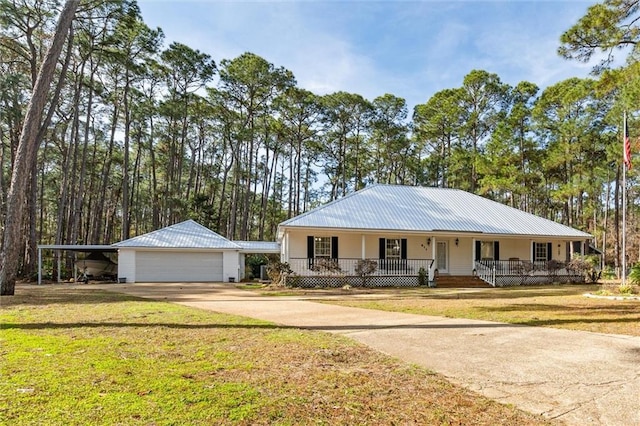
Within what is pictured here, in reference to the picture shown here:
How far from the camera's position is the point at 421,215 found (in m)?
21.1

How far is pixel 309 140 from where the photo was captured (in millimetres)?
40156

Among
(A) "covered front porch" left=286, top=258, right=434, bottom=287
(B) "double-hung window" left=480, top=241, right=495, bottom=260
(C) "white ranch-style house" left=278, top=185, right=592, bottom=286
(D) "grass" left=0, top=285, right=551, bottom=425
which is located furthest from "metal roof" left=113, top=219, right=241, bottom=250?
(D) "grass" left=0, top=285, right=551, bottom=425

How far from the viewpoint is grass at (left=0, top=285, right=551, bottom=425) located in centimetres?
294

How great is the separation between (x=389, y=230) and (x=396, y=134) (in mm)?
22361

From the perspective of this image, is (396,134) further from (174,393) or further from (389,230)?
(174,393)

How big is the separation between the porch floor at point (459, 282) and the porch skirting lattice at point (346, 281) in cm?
113

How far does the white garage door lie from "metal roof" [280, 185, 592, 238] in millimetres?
6339

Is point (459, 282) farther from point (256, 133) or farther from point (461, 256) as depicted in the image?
point (256, 133)

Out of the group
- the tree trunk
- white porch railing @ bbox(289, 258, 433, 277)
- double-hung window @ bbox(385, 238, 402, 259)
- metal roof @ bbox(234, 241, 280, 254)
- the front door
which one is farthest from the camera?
metal roof @ bbox(234, 241, 280, 254)

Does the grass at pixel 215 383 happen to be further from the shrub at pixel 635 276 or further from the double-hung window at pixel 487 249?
the double-hung window at pixel 487 249

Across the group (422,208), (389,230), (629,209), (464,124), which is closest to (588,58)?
(389,230)

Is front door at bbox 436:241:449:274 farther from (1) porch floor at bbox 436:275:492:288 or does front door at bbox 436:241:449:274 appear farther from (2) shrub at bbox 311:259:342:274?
(2) shrub at bbox 311:259:342:274

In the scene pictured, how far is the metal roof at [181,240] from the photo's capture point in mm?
21578

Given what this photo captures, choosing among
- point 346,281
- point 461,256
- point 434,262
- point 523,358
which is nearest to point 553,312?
point 523,358
